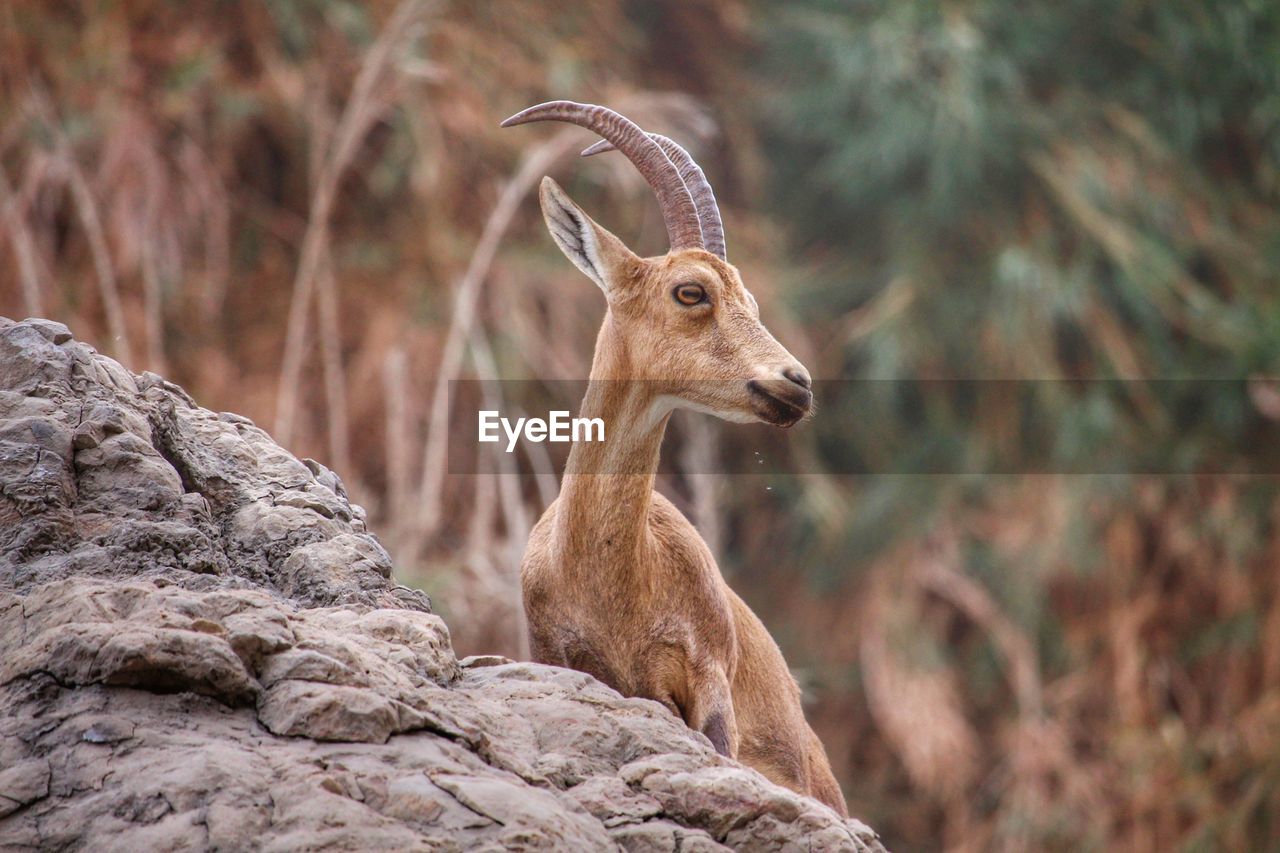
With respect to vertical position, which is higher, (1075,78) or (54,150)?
(1075,78)

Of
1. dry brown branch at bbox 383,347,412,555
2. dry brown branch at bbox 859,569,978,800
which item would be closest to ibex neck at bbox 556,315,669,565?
dry brown branch at bbox 383,347,412,555

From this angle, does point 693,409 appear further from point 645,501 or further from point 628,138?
point 628,138

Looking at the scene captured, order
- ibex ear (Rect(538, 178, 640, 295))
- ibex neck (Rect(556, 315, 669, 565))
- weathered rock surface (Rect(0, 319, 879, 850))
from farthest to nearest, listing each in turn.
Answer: ibex ear (Rect(538, 178, 640, 295)) → ibex neck (Rect(556, 315, 669, 565)) → weathered rock surface (Rect(0, 319, 879, 850))

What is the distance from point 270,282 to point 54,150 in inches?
Result: 94.5

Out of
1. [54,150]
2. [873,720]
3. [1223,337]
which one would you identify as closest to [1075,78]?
[1223,337]

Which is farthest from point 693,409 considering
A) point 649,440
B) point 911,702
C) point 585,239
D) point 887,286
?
point 887,286

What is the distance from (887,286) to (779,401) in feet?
37.4

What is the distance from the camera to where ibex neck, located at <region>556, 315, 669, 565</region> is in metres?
4.59

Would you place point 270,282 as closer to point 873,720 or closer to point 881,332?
point 881,332

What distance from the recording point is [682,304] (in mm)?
4703

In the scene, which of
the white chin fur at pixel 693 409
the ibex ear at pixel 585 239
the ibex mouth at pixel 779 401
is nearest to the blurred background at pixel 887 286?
the ibex ear at pixel 585 239

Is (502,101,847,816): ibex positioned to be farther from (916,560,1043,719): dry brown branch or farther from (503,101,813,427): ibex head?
(916,560,1043,719): dry brown branch

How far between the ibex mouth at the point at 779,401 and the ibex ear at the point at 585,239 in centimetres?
60

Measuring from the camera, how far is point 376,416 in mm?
11078
